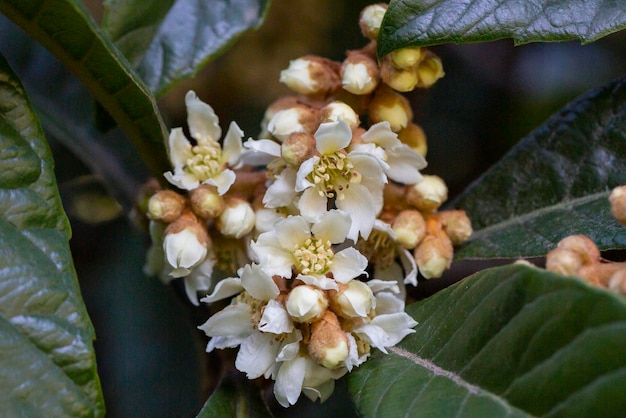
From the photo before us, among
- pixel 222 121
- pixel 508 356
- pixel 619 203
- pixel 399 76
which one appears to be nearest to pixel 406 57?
pixel 399 76

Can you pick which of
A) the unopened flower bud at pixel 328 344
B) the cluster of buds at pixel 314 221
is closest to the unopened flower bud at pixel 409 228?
the cluster of buds at pixel 314 221

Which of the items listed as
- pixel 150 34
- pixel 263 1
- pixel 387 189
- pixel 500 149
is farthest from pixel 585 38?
pixel 500 149

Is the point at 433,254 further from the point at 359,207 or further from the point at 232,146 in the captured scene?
the point at 232,146

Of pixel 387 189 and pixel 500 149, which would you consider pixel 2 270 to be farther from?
pixel 500 149

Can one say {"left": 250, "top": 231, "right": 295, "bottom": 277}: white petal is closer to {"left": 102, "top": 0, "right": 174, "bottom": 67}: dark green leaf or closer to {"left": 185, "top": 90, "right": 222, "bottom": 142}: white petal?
{"left": 185, "top": 90, "right": 222, "bottom": 142}: white petal

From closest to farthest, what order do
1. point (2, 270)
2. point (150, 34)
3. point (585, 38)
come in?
1. point (2, 270)
2. point (585, 38)
3. point (150, 34)

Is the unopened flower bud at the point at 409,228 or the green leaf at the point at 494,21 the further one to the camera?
the unopened flower bud at the point at 409,228

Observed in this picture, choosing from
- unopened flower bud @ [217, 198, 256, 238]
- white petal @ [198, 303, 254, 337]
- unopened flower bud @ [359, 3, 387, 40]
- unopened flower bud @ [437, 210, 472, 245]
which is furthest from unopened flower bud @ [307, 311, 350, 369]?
unopened flower bud @ [359, 3, 387, 40]

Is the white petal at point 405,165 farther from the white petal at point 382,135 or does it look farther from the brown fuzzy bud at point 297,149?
the brown fuzzy bud at point 297,149
